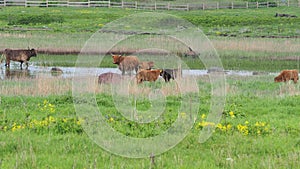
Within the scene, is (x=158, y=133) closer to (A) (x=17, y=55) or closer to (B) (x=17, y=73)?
(B) (x=17, y=73)

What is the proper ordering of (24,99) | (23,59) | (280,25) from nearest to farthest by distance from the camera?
(24,99) < (23,59) < (280,25)

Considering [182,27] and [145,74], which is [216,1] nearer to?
[182,27]

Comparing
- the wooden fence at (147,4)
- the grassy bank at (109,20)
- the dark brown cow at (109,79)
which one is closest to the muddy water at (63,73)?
the dark brown cow at (109,79)

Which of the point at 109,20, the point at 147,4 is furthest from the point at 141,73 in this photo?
the point at 147,4

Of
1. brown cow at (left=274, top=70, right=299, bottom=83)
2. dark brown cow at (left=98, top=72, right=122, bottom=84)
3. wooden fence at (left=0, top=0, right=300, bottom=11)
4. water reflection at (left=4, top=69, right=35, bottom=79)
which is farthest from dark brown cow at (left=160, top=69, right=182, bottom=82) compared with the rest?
wooden fence at (left=0, top=0, right=300, bottom=11)

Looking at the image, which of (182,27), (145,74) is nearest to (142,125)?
(145,74)

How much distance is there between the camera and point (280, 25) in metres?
47.2

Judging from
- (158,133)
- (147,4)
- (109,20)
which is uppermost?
(147,4)

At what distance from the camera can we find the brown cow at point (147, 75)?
811 inches

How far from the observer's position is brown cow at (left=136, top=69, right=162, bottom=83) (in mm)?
20594

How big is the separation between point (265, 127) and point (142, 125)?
262 cm

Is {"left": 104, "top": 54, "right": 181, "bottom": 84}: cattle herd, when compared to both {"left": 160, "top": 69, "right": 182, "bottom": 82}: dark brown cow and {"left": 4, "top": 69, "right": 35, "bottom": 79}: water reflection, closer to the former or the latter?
{"left": 160, "top": 69, "right": 182, "bottom": 82}: dark brown cow

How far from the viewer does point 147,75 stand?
67.8 feet

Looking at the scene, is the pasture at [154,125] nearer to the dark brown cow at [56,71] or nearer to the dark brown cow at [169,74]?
the dark brown cow at [169,74]
